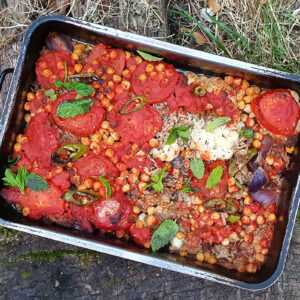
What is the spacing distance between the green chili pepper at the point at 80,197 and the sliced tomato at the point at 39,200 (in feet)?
0.26

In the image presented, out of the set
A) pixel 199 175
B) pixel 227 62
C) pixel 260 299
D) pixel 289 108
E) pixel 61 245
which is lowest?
pixel 260 299

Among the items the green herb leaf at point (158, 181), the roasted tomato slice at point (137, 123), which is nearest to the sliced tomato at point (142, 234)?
the green herb leaf at point (158, 181)

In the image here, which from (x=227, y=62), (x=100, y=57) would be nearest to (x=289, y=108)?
(x=227, y=62)

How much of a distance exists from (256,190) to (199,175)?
567 millimetres

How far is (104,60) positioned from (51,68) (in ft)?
1.56

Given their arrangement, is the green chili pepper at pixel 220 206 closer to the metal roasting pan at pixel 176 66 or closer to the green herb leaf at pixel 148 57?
the metal roasting pan at pixel 176 66

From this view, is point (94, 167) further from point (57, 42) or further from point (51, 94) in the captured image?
point (57, 42)

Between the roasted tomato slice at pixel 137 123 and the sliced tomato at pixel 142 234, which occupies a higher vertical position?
the roasted tomato slice at pixel 137 123

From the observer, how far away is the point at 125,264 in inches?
133

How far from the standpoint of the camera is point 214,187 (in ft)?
11.0

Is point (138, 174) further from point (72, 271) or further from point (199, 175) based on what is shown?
point (72, 271)

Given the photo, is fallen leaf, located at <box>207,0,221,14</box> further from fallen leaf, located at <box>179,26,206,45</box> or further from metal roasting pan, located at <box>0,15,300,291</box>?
metal roasting pan, located at <box>0,15,300,291</box>

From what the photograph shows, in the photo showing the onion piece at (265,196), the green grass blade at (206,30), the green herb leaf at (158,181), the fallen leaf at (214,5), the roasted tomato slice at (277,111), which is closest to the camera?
the roasted tomato slice at (277,111)

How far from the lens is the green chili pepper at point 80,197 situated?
10.7 feet
